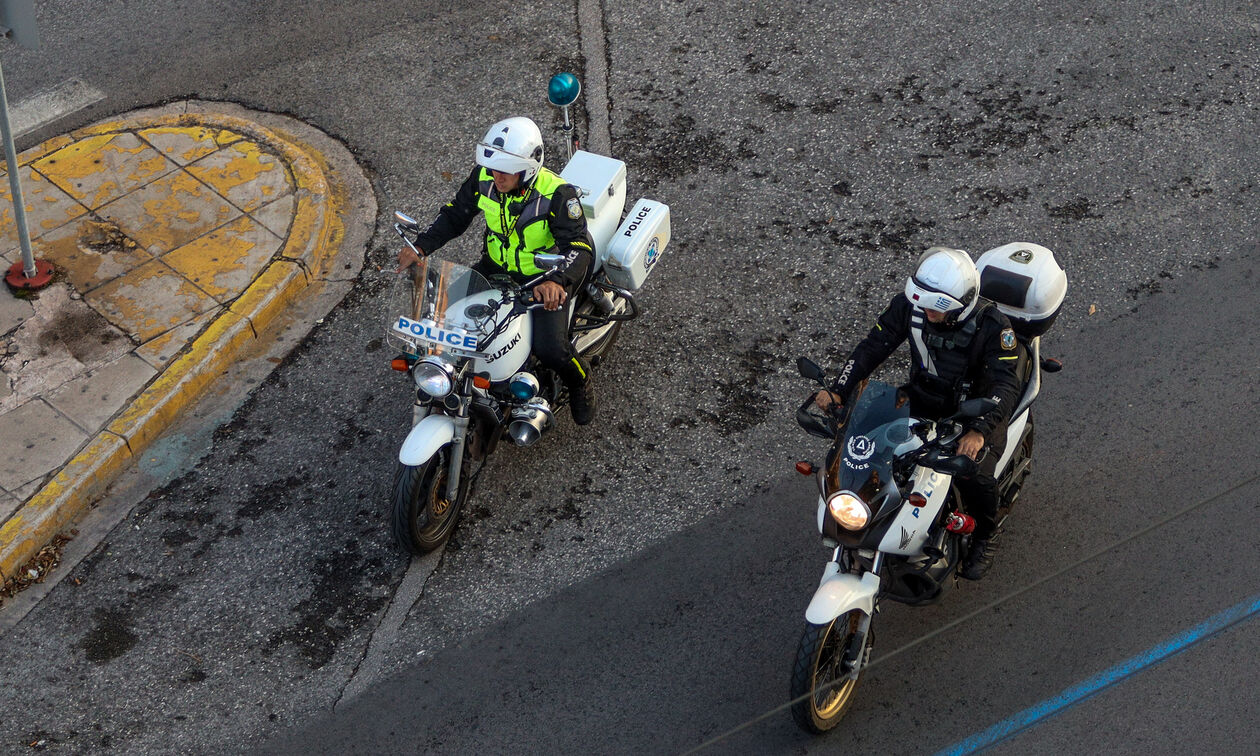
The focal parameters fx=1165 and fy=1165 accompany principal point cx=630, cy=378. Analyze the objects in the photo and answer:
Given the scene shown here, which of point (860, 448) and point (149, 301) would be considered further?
point (149, 301)

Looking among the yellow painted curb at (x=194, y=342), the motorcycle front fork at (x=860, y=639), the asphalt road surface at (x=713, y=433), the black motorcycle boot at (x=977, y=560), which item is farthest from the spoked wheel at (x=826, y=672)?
the yellow painted curb at (x=194, y=342)

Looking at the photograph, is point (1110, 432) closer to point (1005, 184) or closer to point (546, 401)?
point (1005, 184)

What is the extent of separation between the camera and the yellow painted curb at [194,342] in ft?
21.2

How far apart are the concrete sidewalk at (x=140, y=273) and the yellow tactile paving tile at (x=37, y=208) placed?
0.5 inches

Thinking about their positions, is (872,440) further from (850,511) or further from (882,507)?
(850,511)

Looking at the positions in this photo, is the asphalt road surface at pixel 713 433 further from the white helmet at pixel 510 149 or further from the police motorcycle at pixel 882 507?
the white helmet at pixel 510 149

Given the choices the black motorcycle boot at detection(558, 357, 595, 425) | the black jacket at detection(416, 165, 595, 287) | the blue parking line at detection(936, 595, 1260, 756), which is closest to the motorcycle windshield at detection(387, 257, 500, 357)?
the black jacket at detection(416, 165, 595, 287)

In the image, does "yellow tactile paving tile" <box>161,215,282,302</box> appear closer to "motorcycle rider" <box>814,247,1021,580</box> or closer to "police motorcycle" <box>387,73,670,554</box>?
"police motorcycle" <box>387,73,670,554</box>

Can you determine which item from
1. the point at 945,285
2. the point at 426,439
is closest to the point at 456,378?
the point at 426,439

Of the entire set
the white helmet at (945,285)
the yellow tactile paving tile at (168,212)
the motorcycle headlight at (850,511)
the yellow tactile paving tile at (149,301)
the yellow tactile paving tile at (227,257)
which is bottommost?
the yellow tactile paving tile at (149,301)

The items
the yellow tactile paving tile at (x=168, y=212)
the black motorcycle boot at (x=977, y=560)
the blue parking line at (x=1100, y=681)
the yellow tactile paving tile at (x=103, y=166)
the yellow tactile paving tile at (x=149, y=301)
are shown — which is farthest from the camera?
the yellow tactile paving tile at (x=103, y=166)

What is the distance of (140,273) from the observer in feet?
25.8

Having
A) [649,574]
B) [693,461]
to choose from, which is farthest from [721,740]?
[693,461]

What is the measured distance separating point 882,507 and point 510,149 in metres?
2.66
